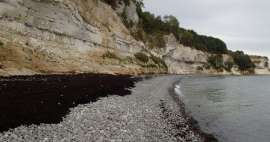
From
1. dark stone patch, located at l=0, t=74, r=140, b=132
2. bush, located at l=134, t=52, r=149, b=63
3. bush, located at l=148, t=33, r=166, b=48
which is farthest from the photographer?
bush, located at l=148, t=33, r=166, b=48

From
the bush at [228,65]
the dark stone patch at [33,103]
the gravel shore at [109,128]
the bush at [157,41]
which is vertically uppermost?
the bush at [157,41]

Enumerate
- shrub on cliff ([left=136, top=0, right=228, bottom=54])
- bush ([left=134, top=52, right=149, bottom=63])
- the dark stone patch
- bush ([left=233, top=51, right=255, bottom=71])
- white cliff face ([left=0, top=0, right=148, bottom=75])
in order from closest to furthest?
the dark stone patch < white cliff face ([left=0, top=0, right=148, bottom=75]) < bush ([left=134, top=52, right=149, bottom=63]) < shrub on cliff ([left=136, top=0, right=228, bottom=54]) < bush ([left=233, top=51, right=255, bottom=71])

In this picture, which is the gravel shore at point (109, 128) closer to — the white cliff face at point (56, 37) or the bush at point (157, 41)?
the white cliff face at point (56, 37)

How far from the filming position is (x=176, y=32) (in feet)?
458

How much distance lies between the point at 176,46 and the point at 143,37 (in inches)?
1164

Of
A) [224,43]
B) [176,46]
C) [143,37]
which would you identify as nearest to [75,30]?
[143,37]

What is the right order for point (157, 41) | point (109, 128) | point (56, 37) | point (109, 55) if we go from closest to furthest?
point (109, 128), point (56, 37), point (109, 55), point (157, 41)

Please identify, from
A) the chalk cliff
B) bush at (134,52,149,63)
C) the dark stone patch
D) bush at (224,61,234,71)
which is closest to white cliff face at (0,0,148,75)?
the chalk cliff

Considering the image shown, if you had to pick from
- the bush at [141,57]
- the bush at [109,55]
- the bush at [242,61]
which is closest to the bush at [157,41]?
the bush at [141,57]

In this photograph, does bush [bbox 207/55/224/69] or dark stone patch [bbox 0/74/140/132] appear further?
bush [bbox 207/55/224/69]

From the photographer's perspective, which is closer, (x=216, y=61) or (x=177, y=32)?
(x=177, y=32)

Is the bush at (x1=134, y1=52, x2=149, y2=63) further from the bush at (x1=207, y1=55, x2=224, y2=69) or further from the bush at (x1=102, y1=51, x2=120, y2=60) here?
the bush at (x1=207, y1=55, x2=224, y2=69)

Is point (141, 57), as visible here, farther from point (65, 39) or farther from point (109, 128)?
point (109, 128)

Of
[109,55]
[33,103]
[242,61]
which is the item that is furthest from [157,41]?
[33,103]
